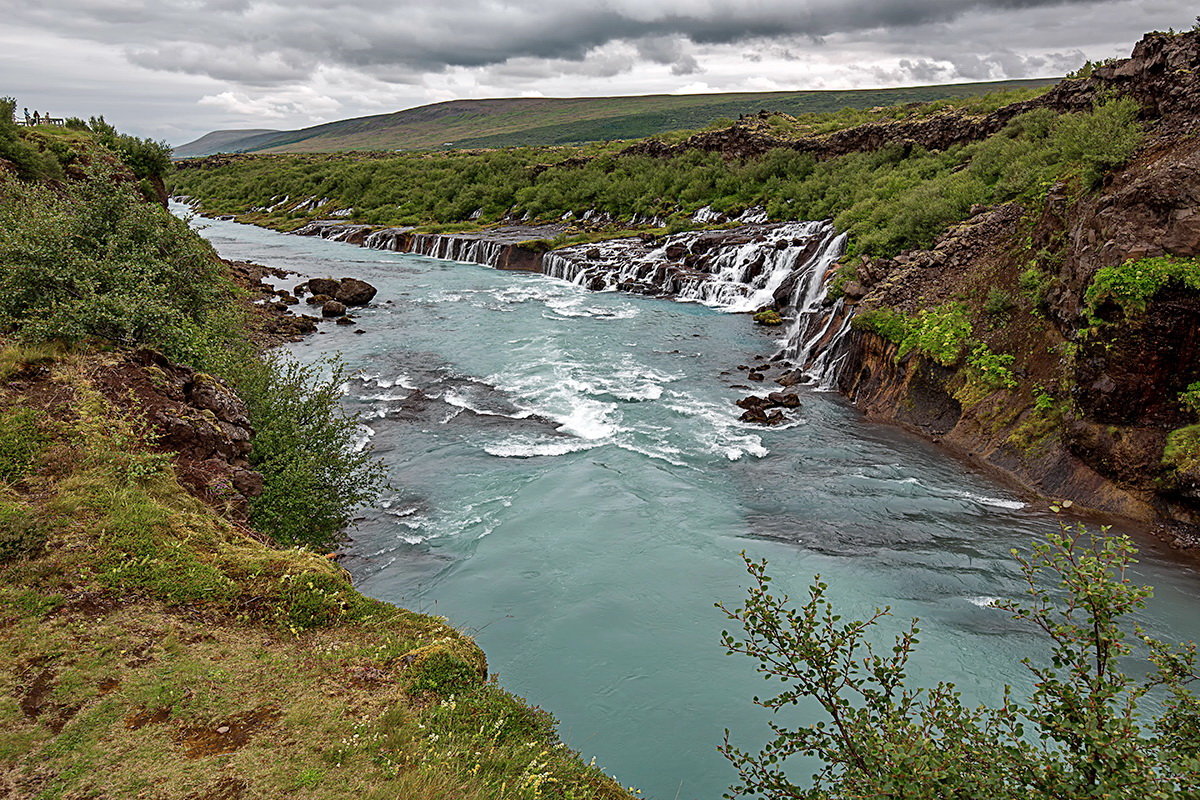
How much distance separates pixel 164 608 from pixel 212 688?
5.44 ft

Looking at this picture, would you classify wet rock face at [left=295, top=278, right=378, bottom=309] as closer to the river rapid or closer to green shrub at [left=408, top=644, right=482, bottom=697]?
the river rapid

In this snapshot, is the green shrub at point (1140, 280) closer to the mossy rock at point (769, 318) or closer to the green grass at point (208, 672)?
the green grass at point (208, 672)

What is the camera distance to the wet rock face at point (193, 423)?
1166cm

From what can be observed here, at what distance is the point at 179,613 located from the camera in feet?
27.1

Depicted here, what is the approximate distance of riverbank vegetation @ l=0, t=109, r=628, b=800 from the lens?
633cm

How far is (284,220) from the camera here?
283ft

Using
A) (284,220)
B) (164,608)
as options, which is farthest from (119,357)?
(284,220)

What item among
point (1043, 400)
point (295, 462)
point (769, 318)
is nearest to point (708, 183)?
point (769, 318)

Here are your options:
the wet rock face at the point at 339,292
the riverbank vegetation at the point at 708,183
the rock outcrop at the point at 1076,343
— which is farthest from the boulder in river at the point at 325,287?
the rock outcrop at the point at 1076,343

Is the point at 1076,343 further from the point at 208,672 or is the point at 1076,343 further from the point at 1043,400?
the point at 208,672

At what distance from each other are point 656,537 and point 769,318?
21.5 metres

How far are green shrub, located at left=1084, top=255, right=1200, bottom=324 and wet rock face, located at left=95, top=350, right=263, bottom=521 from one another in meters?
18.9

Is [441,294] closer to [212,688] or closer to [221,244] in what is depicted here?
[221,244]

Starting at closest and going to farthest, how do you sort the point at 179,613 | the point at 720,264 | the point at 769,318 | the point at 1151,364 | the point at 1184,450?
1. the point at 179,613
2. the point at 1184,450
3. the point at 1151,364
4. the point at 769,318
5. the point at 720,264
